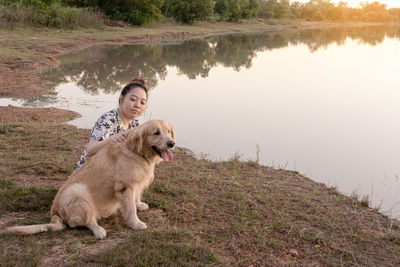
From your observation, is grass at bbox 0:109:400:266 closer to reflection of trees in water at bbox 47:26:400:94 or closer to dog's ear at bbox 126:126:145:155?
dog's ear at bbox 126:126:145:155

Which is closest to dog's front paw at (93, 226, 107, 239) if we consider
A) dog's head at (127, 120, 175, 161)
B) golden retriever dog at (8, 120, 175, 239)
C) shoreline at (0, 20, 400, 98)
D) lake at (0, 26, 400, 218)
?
golden retriever dog at (8, 120, 175, 239)

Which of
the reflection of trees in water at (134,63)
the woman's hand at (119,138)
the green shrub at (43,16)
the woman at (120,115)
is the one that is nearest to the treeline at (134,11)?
the green shrub at (43,16)

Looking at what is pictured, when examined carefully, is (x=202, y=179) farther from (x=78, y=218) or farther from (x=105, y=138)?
(x=78, y=218)

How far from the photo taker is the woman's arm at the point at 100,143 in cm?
398

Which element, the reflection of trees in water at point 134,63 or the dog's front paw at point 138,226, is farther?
the reflection of trees in water at point 134,63

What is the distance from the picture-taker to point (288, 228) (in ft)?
13.9

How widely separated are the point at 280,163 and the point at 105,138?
4238 millimetres

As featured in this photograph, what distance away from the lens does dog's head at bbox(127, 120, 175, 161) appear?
12.0 ft

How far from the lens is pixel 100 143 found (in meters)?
4.16

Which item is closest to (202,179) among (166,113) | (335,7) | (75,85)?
(166,113)

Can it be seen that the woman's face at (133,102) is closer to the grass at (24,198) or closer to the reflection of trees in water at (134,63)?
the grass at (24,198)

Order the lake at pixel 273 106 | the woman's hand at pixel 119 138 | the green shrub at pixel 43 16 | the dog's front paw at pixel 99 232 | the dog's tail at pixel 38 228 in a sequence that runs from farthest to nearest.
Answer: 1. the green shrub at pixel 43 16
2. the lake at pixel 273 106
3. the woman's hand at pixel 119 138
4. the dog's front paw at pixel 99 232
5. the dog's tail at pixel 38 228

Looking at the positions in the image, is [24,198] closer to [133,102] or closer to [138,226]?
[138,226]

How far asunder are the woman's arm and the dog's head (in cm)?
17
